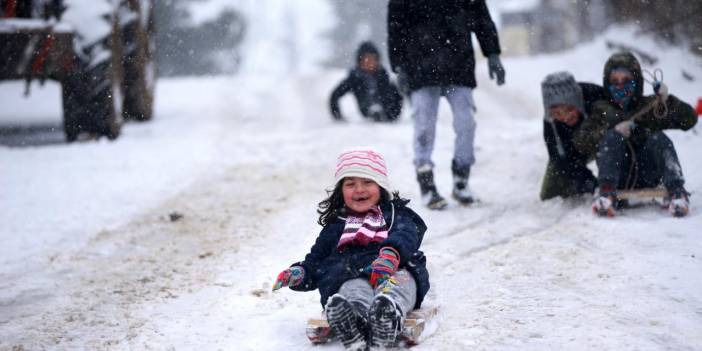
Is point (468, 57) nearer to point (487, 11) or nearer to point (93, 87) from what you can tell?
point (487, 11)

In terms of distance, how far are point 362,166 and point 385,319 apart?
82 cm

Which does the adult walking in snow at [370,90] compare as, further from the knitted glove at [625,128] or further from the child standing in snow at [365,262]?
the child standing in snow at [365,262]

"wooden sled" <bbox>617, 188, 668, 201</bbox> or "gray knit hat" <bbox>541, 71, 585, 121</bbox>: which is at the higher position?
"gray knit hat" <bbox>541, 71, 585, 121</bbox>

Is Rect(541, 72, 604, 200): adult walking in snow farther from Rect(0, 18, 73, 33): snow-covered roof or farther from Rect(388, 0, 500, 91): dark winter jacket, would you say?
Rect(0, 18, 73, 33): snow-covered roof

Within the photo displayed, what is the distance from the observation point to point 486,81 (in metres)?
15.1

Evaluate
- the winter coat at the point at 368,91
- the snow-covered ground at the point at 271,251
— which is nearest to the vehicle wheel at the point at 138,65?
the snow-covered ground at the point at 271,251

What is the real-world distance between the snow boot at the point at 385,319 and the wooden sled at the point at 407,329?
3.1 inches

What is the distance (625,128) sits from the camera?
4223 millimetres

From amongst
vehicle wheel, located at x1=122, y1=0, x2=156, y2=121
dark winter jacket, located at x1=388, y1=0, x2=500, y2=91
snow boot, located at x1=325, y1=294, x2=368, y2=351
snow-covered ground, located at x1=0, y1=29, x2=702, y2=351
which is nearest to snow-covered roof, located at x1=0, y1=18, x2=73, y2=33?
snow-covered ground, located at x1=0, y1=29, x2=702, y2=351

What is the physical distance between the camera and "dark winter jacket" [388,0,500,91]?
15.9 feet

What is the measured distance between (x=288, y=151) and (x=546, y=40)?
3875cm

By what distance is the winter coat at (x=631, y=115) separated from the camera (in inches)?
165

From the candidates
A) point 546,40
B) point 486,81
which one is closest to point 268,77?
point 486,81

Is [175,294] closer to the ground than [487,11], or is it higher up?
A: closer to the ground
